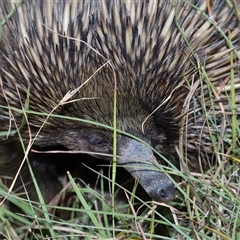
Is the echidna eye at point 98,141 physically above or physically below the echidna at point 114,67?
below

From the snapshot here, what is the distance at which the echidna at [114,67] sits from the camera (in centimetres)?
168

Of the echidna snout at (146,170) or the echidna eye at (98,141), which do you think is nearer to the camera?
the echidna snout at (146,170)

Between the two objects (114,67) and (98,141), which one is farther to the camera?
(98,141)

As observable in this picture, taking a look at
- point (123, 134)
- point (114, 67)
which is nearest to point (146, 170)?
point (123, 134)

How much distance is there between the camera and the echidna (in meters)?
1.68

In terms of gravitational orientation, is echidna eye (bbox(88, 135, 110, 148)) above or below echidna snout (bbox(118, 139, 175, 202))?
below

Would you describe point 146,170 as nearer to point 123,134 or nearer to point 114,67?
point 123,134

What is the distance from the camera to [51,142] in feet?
6.18

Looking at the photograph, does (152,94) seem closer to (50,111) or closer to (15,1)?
(50,111)

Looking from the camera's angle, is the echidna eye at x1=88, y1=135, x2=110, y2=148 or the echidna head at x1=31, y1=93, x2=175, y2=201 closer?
the echidna head at x1=31, y1=93, x2=175, y2=201

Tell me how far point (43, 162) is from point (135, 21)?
0.64 metres

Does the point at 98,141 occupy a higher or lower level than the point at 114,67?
lower

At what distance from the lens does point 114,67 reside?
168 centimetres

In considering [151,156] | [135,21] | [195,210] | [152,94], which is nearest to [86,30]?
[135,21]
